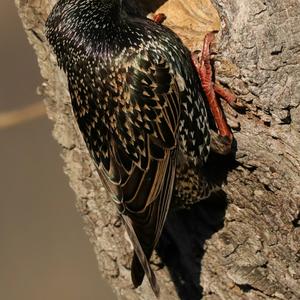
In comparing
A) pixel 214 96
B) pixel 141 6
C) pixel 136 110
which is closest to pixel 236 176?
pixel 214 96

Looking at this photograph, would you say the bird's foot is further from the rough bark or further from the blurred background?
the blurred background

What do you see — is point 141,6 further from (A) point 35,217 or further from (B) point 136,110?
(A) point 35,217

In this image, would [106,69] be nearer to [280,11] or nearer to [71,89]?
[71,89]

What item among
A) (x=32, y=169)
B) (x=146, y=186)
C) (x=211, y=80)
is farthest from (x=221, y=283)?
(x=32, y=169)

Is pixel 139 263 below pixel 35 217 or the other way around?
the other way around

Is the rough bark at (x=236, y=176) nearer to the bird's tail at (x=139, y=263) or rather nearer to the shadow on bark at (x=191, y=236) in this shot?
the shadow on bark at (x=191, y=236)

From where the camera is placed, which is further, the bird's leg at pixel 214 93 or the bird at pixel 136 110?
the bird at pixel 136 110

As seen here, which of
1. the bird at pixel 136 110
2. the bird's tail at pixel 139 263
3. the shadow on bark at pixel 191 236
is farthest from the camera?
the shadow on bark at pixel 191 236

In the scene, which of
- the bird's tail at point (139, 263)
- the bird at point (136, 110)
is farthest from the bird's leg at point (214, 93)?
the bird's tail at point (139, 263)
